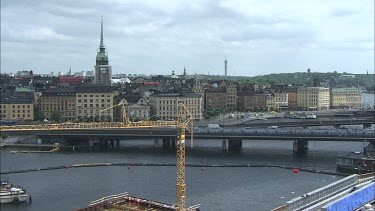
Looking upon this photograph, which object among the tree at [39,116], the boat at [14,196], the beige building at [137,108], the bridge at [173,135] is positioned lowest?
the boat at [14,196]

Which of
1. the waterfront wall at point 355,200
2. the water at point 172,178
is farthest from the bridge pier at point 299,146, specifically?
the waterfront wall at point 355,200

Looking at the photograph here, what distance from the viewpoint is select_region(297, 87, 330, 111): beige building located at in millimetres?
89625

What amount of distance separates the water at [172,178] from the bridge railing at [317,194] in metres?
2.90

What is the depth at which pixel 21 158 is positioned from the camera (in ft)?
119

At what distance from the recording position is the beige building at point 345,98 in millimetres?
95938

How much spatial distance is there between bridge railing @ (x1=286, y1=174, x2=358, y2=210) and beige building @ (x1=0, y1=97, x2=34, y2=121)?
4028 centimetres

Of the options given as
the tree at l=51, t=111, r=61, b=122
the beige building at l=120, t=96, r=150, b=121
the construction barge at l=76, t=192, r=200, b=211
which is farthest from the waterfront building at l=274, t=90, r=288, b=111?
the construction barge at l=76, t=192, r=200, b=211

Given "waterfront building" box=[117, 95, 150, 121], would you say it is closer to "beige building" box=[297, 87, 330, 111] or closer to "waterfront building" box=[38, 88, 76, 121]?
"waterfront building" box=[38, 88, 76, 121]

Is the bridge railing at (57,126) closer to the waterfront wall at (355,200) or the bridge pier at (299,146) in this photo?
the bridge pier at (299,146)

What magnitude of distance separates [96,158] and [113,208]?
21.3 metres

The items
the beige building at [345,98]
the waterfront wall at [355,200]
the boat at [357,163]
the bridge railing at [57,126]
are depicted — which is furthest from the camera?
the beige building at [345,98]

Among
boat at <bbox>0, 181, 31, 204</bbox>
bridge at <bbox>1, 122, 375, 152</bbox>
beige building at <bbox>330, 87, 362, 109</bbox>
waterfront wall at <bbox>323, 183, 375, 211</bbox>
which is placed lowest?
boat at <bbox>0, 181, 31, 204</bbox>

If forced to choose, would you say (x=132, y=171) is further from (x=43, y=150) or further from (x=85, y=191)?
(x=43, y=150)

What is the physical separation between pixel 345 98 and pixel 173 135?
60732mm
